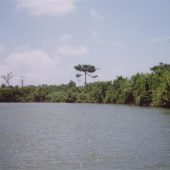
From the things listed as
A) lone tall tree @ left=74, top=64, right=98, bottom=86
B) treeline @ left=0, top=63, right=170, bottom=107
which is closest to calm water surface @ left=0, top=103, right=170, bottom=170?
treeline @ left=0, top=63, right=170, bottom=107

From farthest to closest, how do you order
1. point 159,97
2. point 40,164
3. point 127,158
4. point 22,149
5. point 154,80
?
point 154,80
point 159,97
point 22,149
point 127,158
point 40,164

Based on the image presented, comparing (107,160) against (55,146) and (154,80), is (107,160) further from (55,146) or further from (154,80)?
(154,80)

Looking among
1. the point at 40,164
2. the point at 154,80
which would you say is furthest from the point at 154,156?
the point at 154,80

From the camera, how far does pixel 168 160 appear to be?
1991cm

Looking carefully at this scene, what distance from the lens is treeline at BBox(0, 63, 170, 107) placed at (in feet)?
228

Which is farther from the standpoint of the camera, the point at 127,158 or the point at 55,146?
the point at 55,146

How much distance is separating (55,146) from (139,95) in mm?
52172

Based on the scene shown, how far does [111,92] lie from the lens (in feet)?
293

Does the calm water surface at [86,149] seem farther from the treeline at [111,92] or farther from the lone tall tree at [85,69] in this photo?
the lone tall tree at [85,69]

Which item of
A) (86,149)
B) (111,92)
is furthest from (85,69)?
(86,149)

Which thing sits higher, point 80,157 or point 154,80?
point 154,80

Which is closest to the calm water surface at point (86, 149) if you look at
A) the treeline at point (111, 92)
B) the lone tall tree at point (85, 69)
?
the treeline at point (111, 92)

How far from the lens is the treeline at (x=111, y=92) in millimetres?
69438

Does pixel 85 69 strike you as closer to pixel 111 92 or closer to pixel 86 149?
pixel 111 92
